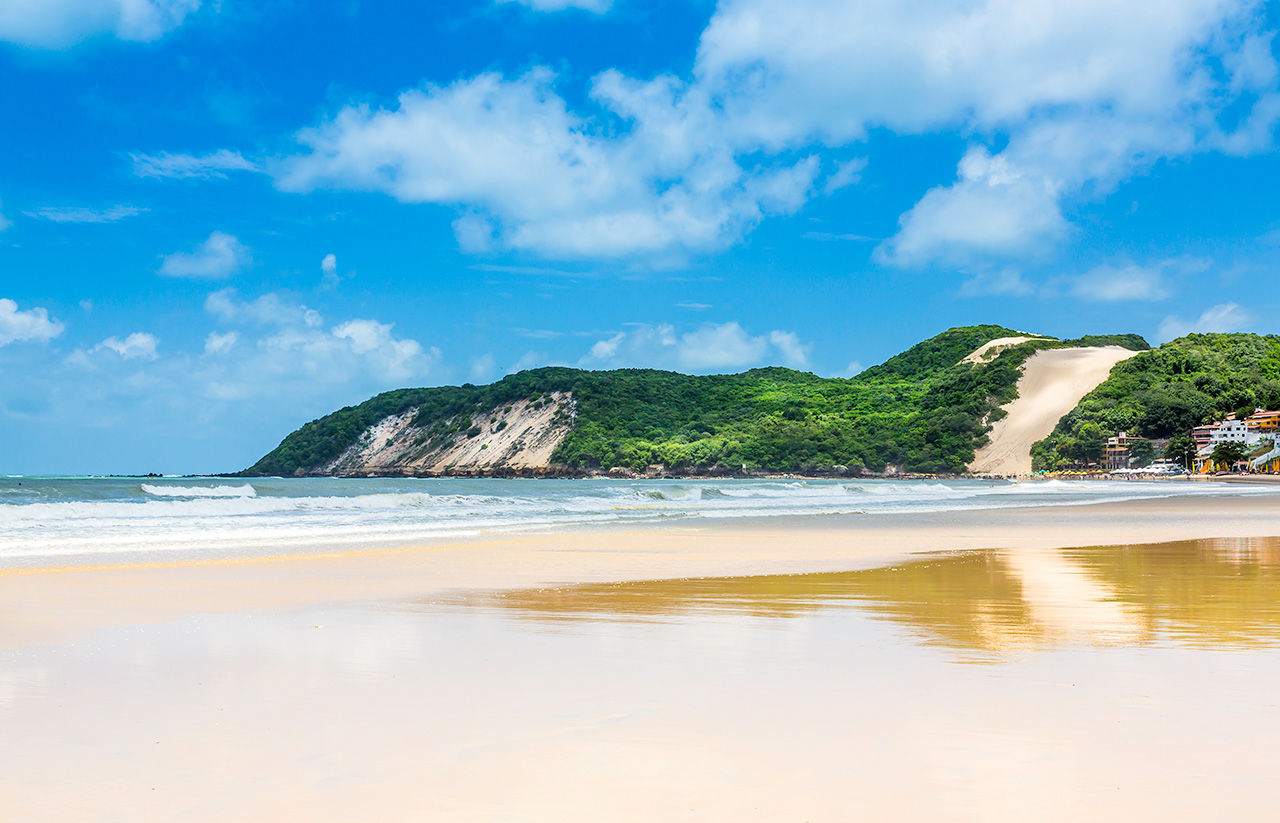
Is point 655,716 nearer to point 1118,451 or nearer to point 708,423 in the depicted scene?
point 1118,451

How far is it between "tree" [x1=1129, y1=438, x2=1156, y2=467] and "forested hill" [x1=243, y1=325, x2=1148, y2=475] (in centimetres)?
2927

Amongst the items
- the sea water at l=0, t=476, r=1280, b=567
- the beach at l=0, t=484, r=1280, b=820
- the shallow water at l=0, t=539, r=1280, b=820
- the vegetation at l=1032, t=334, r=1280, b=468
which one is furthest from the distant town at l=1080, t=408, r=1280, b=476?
the shallow water at l=0, t=539, r=1280, b=820

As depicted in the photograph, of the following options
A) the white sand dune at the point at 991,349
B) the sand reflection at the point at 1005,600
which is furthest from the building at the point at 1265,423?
the sand reflection at the point at 1005,600

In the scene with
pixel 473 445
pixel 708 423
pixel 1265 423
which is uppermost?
pixel 708 423

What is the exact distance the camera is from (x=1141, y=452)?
413ft

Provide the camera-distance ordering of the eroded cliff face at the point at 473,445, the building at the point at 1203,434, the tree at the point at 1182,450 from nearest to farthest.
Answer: the tree at the point at 1182,450 < the building at the point at 1203,434 < the eroded cliff face at the point at 473,445

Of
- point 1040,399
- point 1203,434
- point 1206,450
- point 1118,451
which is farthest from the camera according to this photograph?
point 1040,399

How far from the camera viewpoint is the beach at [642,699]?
3.90 m

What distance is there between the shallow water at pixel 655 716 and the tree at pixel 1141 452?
127 m

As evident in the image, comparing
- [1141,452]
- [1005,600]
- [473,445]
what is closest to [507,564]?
[1005,600]

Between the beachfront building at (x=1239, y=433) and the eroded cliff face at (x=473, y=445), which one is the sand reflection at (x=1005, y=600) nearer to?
the beachfront building at (x=1239, y=433)

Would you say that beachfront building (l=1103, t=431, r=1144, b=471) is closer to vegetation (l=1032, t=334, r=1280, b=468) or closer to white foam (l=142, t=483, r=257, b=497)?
vegetation (l=1032, t=334, r=1280, b=468)

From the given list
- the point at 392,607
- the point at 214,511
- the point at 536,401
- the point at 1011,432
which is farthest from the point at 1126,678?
the point at 536,401

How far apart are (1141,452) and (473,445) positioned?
4241 inches
